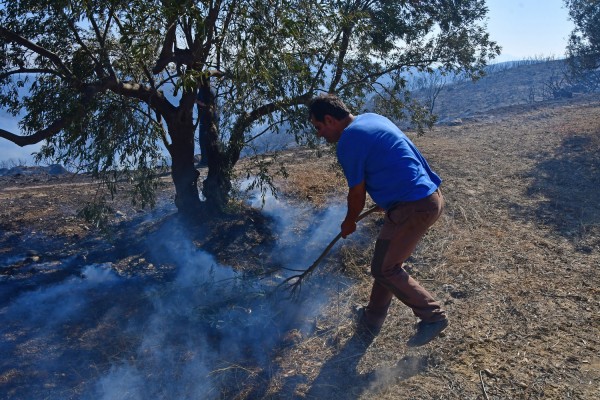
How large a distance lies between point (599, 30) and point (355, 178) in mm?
14097

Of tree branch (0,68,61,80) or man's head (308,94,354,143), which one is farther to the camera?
tree branch (0,68,61,80)

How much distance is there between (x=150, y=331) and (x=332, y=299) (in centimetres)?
152

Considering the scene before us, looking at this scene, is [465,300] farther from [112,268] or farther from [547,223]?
[112,268]

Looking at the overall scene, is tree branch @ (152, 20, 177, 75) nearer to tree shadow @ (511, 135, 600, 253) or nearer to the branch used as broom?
the branch used as broom

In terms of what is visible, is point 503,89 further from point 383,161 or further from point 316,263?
point 383,161

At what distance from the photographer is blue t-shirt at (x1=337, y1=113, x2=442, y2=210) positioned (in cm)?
301

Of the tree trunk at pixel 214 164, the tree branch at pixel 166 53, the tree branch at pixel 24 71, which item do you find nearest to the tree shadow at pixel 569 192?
the tree trunk at pixel 214 164

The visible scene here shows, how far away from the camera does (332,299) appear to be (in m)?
4.20

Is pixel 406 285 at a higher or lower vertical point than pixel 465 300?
higher

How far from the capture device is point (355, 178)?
9.98 feet

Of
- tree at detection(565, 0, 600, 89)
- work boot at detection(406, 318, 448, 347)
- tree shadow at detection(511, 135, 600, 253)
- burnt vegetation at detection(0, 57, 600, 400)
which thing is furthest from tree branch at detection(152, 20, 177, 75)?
tree at detection(565, 0, 600, 89)

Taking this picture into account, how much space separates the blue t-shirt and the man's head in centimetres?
16

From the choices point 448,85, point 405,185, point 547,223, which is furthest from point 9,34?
point 448,85

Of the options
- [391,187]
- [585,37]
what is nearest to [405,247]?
[391,187]
